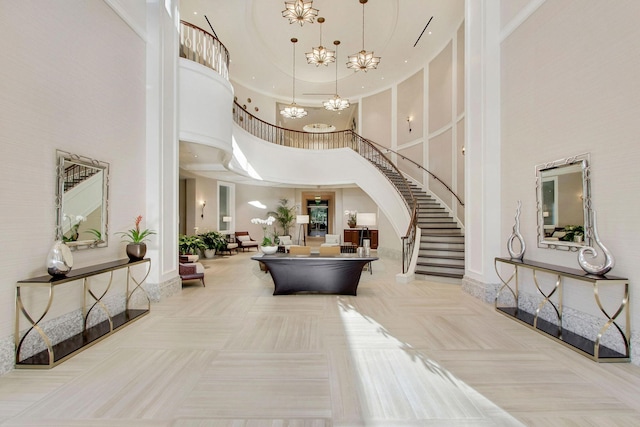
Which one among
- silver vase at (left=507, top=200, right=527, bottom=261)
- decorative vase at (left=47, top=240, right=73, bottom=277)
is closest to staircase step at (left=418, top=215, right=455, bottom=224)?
silver vase at (left=507, top=200, right=527, bottom=261)

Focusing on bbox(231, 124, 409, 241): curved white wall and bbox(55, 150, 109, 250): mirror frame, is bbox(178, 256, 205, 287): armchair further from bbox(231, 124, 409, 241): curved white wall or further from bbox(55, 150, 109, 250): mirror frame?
bbox(231, 124, 409, 241): curved white wall

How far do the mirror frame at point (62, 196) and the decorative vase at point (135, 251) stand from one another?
275 mm

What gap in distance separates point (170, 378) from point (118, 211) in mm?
2691

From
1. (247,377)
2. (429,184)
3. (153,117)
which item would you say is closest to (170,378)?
(247,377)

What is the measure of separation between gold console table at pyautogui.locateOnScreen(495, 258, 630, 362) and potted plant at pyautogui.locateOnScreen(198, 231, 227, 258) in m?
8.55

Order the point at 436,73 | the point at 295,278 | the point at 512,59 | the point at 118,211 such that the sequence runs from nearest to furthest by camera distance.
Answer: the point at 118,211 → the point at 512,59 → the point at 295,278 → the point at 436,73

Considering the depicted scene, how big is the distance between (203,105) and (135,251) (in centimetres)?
348

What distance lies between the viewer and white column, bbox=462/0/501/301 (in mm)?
4809

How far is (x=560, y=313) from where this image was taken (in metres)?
3.64

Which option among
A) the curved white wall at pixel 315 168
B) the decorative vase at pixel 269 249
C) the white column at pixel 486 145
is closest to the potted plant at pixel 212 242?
the curved white wall at pixel 315 168

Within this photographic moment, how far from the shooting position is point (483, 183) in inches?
192

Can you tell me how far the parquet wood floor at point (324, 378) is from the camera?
209 cm

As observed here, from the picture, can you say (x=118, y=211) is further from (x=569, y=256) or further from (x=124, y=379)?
(x=569, y=256)

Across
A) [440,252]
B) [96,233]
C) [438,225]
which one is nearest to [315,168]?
[438,225]
